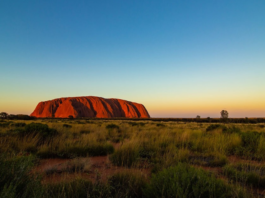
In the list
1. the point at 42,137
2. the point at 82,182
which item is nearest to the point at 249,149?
the point at 82,182

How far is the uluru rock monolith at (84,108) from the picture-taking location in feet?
274

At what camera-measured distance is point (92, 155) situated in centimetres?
618

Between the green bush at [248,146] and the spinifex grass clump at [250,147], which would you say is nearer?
the spinifex grass clump at [250,147]

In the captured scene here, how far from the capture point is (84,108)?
8681cm

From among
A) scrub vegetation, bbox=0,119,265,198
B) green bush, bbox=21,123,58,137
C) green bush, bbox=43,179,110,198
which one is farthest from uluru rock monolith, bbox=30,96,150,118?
green bush, bbox=43,179,110,198

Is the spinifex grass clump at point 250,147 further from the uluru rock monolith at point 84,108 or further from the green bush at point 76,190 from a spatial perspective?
the uluru rock monolith at point 84,108

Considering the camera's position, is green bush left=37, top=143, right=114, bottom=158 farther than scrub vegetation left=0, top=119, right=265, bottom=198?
Yes

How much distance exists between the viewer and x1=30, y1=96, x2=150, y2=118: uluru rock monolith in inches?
3285

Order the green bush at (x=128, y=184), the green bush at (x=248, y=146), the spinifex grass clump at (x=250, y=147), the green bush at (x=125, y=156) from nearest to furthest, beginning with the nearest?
the green bush at (x=128, y=184) → the green bush at (x=125, y=156) → the spinifex grass clump at (x=250, y=147) → the green bush at (x=248, y=146)

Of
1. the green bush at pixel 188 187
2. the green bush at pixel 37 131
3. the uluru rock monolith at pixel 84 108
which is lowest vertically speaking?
the green bush at pixel 188 187

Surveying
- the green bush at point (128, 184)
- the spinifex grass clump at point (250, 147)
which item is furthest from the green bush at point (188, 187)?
the spinifex grass clump at point (250, 147)

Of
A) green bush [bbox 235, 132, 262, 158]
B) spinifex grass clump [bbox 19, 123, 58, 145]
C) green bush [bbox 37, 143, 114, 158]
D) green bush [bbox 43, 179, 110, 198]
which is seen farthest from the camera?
spinifex grass clump [bbox 19, 123, 58, 145]

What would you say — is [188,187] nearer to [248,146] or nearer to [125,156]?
[125,156]

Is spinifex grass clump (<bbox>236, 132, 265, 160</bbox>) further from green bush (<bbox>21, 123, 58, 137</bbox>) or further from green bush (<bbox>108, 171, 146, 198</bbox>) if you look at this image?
green bush (<bbox>21, 123, 58, 137</bbox>)
